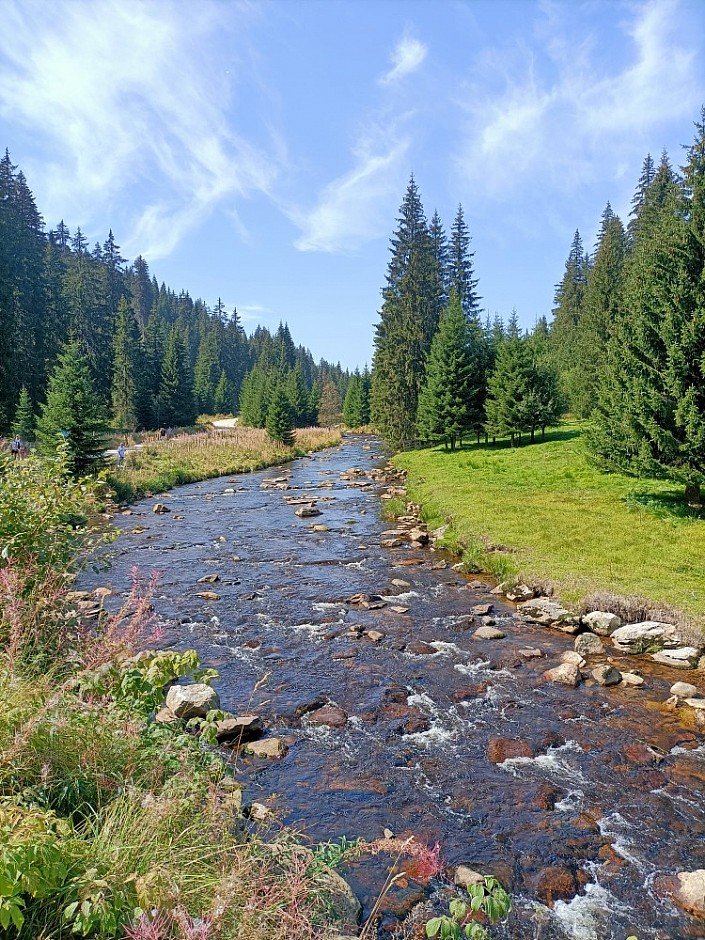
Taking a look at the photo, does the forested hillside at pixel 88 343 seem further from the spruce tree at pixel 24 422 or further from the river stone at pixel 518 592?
the river stone at pixel 518 592

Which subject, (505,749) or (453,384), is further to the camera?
(453,384)

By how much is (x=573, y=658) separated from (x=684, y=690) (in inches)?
79.0

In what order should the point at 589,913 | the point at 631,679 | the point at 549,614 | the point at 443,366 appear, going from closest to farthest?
the point at 589,913 → the point at 631,679 → the point at 549,614 → the point at 443,366

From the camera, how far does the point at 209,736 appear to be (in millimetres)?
4863

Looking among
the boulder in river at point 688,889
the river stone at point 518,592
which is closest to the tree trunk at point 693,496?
the river stone at point 518,592

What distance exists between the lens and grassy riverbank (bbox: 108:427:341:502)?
102ft

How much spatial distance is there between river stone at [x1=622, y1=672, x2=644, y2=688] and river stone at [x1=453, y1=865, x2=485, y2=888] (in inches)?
227

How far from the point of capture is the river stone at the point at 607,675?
33.5 ft

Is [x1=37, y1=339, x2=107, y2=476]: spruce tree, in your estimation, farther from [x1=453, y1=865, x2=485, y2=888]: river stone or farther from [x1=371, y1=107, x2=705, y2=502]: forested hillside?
[x1=453, y1=865, x2=485, y2=888]: river stone

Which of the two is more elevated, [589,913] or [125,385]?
[125,385]

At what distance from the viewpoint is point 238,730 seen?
8516mm

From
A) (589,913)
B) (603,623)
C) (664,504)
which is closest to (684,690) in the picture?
(603,623)

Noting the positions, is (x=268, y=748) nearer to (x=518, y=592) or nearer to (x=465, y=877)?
(x=465, y=877)

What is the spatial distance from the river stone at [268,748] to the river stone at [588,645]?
6.85 metres
